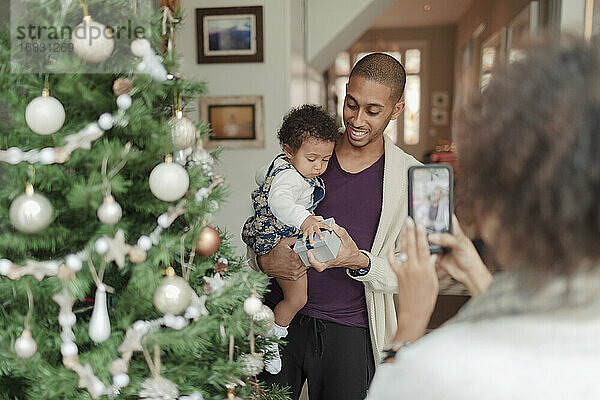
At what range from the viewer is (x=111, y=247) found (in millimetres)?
897

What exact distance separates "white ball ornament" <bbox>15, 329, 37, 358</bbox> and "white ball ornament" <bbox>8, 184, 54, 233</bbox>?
177 mm

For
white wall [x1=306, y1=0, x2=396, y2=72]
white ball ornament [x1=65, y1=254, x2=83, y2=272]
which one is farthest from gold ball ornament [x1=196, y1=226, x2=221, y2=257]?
white wall [x1=306, y1=0, x2=396, y2=72]

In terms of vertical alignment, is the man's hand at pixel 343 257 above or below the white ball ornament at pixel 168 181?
below

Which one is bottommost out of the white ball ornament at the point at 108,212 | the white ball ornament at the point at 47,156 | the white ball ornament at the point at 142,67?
the white ball ornament at the point at 108,212

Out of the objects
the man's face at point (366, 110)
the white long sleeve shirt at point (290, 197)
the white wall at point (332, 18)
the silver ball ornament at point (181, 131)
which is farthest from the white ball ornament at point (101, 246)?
the white wall at point (332, 18)

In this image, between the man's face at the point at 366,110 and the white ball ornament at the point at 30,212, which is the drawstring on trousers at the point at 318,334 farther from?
the white ball ornament at the point at 30,212

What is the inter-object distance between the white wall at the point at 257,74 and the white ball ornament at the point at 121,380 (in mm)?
1873

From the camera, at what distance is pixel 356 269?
1417mm

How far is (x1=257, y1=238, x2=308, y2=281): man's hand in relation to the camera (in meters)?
1.45

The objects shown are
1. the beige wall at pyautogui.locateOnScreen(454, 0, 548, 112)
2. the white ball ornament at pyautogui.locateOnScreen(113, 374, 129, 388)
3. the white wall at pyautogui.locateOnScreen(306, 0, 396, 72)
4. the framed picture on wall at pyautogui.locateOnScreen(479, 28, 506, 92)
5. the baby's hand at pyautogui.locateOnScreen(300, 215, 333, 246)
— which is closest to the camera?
the white ball ornament at pyautogui.locateOnScreen(113, 374, 129, 388)

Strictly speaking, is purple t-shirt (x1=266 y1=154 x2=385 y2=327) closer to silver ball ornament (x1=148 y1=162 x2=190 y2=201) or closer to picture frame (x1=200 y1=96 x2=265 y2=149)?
silver ball ornament (x1=148 y1=162 x2=190 y2=201)

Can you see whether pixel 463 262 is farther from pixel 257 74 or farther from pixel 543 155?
pixel 257 74

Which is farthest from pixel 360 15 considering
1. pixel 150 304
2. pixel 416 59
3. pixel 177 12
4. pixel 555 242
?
pixel 416 59

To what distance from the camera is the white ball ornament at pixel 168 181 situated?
0.91 m
